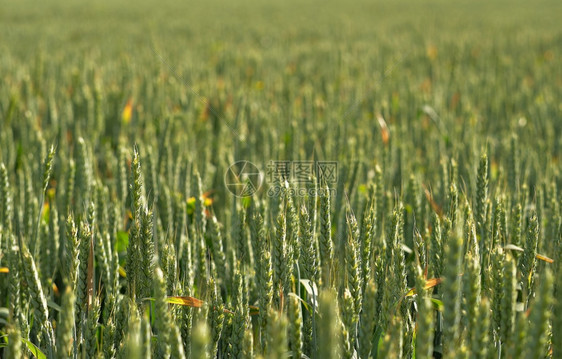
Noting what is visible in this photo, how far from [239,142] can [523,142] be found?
160cm

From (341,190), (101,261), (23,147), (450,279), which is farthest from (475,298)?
(23,147)

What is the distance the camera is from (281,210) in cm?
130

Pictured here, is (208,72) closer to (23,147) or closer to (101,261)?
(23,147)

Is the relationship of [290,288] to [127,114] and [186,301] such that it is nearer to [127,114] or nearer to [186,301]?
[186,301]

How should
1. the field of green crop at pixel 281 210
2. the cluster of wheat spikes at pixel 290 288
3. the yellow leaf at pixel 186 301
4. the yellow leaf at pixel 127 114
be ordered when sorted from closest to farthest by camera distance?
the cluster of wheat spikes at pixel 290 288
the field of green crop at pixel 281 210
the yellow leaf at pixel 186 301
the yellow leaf at pixel 127 114

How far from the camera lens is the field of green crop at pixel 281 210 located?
1.05 m

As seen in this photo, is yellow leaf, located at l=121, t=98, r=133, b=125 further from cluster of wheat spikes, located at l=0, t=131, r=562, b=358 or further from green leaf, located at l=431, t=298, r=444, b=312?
green leaf, located at l=431, t=298, r=444, b=312

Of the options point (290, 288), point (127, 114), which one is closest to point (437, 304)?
point (290, 288)

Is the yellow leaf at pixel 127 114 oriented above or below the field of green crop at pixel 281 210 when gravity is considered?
above

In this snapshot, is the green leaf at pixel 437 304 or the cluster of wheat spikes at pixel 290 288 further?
the green leaf at pixel 437 304

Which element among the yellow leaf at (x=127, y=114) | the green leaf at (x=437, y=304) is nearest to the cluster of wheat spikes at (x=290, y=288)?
the green leaf at (x=437, y=304)

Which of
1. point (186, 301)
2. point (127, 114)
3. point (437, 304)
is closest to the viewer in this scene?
point (186, 301)

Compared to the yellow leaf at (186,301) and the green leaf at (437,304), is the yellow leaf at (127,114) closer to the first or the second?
the yellow leaf at (186,301)

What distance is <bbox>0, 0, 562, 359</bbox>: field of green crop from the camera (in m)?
1.05
